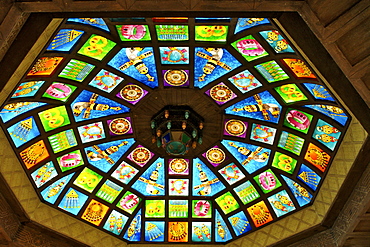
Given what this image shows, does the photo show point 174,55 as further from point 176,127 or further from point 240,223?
point 240,223

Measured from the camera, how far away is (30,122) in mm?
12656

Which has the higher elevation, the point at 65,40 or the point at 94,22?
the point at 94,22

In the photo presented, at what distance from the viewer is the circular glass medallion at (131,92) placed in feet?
41.9

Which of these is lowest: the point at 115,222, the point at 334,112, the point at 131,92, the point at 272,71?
the point at 115,222

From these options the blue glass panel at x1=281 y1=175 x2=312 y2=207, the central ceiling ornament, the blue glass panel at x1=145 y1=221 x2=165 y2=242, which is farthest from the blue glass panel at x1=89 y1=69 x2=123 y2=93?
the blue glass panel at x1=281 y1=175 x2=312 y2=207

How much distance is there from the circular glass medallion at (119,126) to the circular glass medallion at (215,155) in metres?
3.20

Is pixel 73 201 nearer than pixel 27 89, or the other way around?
pixel 27 89

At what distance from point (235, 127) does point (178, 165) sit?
2.96m

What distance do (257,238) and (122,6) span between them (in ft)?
37.1

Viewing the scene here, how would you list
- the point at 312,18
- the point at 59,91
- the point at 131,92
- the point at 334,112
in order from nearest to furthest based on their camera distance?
the point at 312,18, the point at 334,112, the point at 59,91, the point at 131,92

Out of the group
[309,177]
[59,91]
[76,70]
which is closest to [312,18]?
[76,70]

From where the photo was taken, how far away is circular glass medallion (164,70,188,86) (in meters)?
12.4

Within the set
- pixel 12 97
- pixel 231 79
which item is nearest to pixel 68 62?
pixel 12 97

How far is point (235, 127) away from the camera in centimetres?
1402
